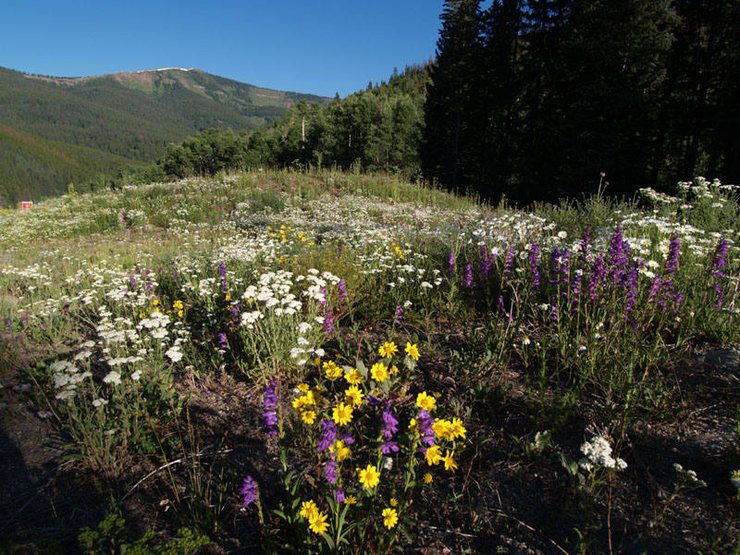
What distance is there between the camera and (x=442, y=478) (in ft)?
6.86

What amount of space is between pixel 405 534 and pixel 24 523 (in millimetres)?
2008

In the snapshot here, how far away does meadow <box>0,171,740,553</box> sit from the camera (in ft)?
5.56

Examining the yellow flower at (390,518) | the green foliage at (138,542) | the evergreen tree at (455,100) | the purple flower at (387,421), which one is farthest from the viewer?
the evergreen tree at (455,100)

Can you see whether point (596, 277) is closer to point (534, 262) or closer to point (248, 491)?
point (534, 262)

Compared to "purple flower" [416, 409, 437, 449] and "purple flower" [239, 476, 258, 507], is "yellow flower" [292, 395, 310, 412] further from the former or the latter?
"purple flower" [416, 409, 437, 449]

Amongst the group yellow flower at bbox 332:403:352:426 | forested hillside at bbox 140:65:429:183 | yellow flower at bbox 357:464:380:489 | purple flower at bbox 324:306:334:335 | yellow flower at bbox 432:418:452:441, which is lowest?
purple flower at bbox 324:306:334:335

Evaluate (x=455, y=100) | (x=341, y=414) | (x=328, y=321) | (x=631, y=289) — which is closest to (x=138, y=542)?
(x=341, y=414)

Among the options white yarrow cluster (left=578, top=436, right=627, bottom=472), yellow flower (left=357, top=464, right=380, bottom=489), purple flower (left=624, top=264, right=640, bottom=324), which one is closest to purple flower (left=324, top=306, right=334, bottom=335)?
yellow flower (left=357, top=464, right=380, bottom=489)

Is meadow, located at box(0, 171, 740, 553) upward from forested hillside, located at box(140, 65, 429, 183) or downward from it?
downward

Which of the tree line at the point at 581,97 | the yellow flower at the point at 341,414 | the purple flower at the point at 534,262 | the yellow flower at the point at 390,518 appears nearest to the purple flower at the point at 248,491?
the yellow flower at the point at 341,414

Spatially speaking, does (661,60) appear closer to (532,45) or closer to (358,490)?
(532,45)

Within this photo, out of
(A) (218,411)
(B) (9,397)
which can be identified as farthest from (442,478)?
(B) (9,397)

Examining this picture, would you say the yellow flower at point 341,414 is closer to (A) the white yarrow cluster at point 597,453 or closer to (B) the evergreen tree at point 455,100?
(A) the white yarrow cluster at point 597,453

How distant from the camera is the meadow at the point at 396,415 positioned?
1694mm
